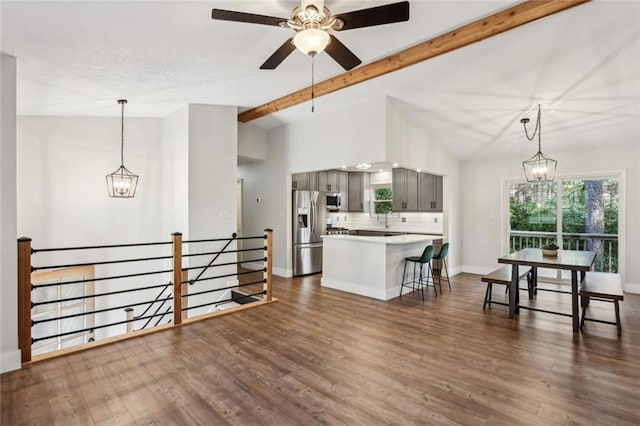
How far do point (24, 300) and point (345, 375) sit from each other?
285 cm

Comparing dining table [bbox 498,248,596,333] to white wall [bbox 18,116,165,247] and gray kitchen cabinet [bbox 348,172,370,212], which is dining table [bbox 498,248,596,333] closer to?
gray kitchen cabinet [bbox 348,172,370,212]

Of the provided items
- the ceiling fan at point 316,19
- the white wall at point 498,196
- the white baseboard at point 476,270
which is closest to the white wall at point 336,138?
the ceiling fan at point 316,19

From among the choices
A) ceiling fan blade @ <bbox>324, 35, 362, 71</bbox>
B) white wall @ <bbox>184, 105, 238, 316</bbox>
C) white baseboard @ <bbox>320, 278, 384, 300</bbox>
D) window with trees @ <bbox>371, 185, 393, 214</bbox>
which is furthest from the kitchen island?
ceiling fan blade @ <bbox>324, 35, 362, 71</bbox>

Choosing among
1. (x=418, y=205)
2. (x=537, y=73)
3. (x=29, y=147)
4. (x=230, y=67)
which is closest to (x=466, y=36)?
(x=537, y=73)

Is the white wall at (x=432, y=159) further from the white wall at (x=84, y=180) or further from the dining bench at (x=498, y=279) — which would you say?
the white wall at (x=84, y=180)

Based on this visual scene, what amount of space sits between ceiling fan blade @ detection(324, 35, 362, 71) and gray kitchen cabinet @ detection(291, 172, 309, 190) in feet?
12.5

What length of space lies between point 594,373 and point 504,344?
697mm

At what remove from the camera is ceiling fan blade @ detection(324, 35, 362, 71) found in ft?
7.93

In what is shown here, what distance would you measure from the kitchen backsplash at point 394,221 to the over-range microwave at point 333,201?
0.18 m

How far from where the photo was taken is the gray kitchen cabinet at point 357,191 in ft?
24.6

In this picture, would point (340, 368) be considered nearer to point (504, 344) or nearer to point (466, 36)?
point (504, 344)

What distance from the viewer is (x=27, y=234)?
15.4 ft

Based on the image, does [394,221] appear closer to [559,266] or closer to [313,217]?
[313,217]

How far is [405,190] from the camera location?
7043mm
